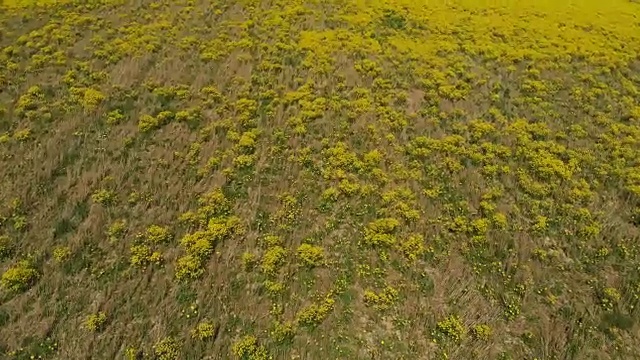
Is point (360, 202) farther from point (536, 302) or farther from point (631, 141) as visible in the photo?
point (631, 141)

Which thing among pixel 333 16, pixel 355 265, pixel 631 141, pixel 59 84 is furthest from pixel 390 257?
pixel 333 16

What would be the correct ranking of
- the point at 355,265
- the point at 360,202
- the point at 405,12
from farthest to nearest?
the point at 405,12
the point at 360,202
the point at 355,265

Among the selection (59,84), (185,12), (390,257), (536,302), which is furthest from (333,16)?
(536,302)

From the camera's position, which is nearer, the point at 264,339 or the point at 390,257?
the point at 264,339

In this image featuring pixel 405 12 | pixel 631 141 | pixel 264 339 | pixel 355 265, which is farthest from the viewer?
pixel 405 12

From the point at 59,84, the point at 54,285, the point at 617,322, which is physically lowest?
the point at 617,322

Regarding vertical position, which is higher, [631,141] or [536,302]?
[631,141]
